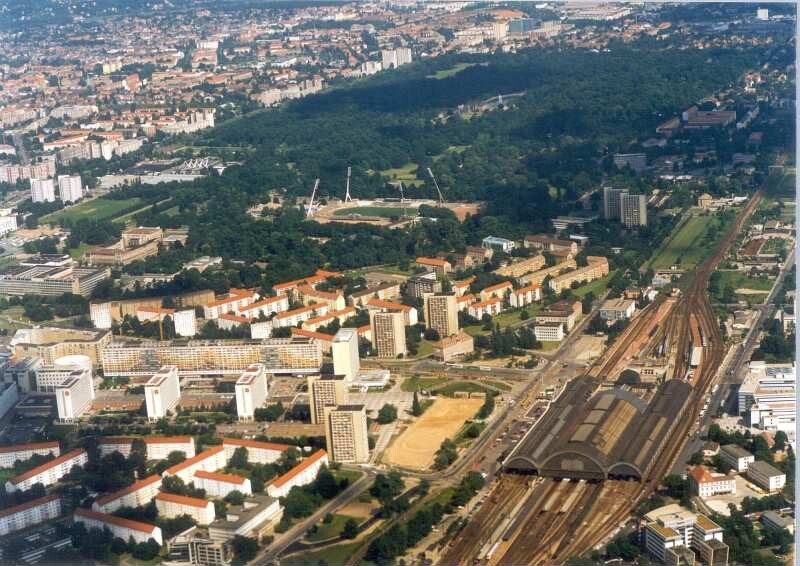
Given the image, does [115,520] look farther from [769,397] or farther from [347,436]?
[769,397]

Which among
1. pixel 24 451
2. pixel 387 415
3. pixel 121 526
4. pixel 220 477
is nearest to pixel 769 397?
pixel 387 415

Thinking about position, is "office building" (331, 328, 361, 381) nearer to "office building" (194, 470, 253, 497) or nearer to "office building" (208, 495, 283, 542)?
"office building" (194, 470, 253, 497)

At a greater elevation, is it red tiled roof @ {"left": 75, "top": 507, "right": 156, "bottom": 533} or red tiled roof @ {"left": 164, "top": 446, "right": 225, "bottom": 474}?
red tiled roof @ {"left": 164, "top": 446, "right": 225, "bottom": 474}

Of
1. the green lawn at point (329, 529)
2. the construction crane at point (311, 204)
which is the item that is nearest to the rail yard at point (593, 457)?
the green lawn at point (329, 529)

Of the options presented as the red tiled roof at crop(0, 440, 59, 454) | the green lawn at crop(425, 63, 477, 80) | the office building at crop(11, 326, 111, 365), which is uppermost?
the green lawn at crop(425, 63, 477, 80)

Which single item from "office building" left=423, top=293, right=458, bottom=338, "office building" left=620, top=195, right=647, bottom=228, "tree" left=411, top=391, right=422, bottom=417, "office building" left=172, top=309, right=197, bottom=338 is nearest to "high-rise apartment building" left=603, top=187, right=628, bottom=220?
"office building" left=620, top=195, right=647, bottom=228

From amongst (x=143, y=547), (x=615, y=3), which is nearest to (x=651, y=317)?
(x=143, y=547)
